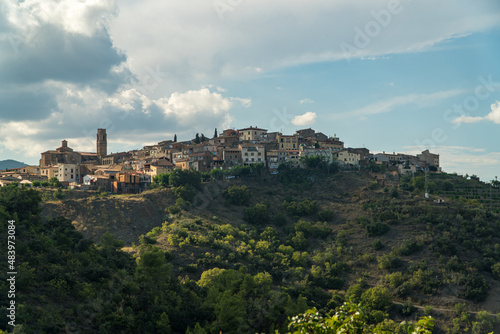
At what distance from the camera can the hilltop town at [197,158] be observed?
63.9m

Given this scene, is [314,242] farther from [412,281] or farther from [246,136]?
[246,136]

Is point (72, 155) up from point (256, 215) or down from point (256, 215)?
up

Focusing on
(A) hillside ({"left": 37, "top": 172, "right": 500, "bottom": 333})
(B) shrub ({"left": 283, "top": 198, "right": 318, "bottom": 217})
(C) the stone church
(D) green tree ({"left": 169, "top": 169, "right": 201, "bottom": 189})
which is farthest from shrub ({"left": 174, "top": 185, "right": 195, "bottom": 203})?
(C) the stone church

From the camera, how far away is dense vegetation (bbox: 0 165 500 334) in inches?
945

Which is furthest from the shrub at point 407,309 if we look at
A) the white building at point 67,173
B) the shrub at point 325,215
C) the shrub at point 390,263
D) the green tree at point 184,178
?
the white building at point 67,173

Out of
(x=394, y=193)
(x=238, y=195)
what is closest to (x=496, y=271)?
(x=394, y=193)

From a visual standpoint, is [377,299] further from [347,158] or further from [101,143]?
[101,143]

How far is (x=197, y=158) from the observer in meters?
70.6

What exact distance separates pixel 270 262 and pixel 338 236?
37.2 feet

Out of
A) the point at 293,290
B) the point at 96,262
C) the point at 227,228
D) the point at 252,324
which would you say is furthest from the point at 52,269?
the point at 227,228

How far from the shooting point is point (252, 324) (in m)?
28.3

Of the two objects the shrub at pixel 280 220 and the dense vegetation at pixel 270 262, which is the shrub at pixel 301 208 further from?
the shrub at pixel 280 220

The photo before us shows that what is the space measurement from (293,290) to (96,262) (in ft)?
54.3

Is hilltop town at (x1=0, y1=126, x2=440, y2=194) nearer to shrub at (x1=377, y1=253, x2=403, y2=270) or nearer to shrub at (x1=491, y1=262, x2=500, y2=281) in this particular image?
shrub at (x1=377, y1=253, x2=403, y2=270)
